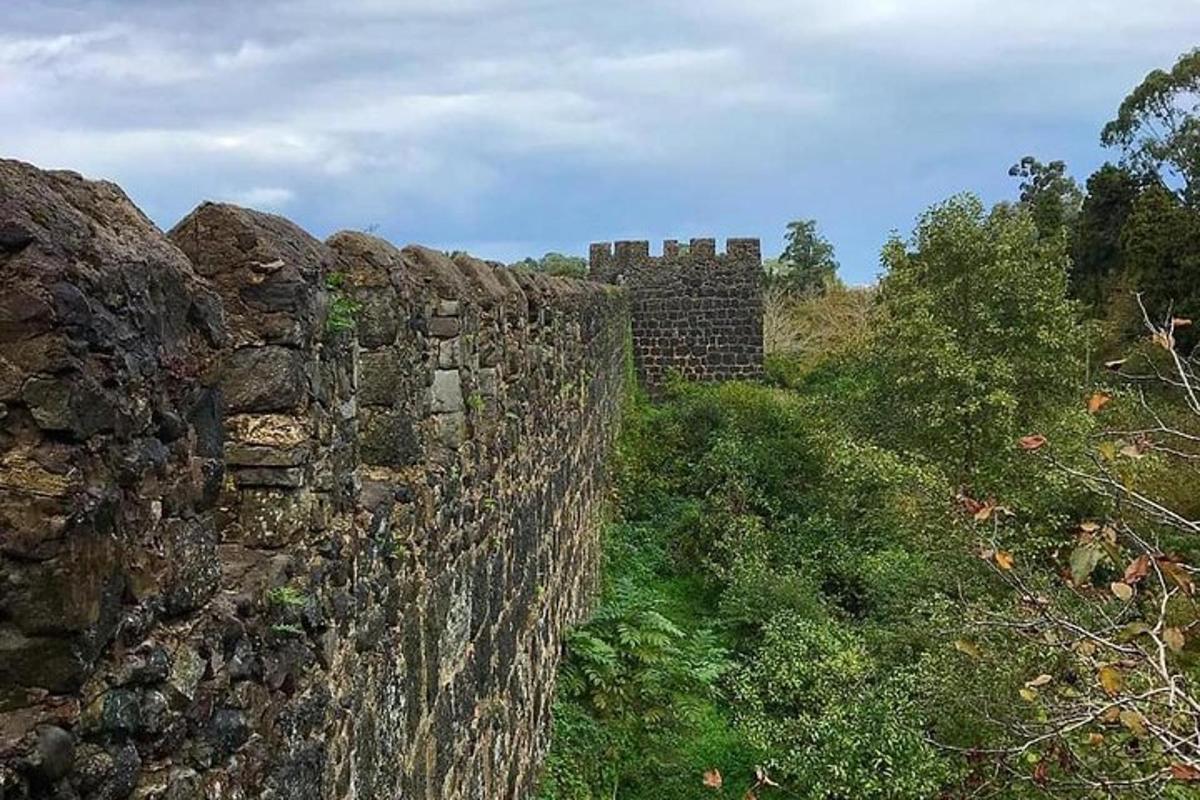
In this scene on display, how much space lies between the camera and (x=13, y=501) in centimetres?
172

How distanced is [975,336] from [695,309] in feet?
27.4

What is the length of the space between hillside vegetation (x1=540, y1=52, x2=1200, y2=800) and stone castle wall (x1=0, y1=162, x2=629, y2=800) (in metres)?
2.50

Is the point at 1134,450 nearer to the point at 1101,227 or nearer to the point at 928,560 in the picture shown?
the point at 928,560

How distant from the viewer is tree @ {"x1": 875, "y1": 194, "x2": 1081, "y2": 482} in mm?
15258

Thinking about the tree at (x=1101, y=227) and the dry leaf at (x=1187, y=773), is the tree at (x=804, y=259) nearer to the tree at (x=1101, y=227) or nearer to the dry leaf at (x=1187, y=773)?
the tree at (x=1101, y=227)

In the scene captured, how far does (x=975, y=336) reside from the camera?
15648mm

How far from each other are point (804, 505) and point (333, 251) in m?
14.2

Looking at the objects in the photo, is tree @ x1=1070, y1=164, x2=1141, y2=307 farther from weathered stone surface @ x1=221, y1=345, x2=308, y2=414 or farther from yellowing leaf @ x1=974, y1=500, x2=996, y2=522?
weathered stone surface @ x1=221, y1=345, x2=308, y2=414

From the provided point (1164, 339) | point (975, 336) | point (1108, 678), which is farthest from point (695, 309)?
point (1108, 678)

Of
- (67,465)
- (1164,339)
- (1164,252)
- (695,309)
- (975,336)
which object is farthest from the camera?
(1164,252)

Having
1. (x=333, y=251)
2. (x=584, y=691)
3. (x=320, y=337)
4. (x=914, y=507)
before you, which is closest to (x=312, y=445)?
(x=320, y=337)

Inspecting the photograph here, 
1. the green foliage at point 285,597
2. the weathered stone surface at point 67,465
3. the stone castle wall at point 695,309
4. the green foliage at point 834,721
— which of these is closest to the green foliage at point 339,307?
the green foliage at point 285,597

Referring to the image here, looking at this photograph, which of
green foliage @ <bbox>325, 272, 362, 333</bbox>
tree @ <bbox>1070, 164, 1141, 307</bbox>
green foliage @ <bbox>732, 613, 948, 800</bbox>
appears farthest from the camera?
tree @ <bbox>1070, 164, 1141, 307</bbox>

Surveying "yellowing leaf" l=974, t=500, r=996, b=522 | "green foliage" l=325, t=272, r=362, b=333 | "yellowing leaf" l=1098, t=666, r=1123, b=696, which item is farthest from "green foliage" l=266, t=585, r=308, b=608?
"yellowing leaf" l=974, t=500, r=996, b=522
